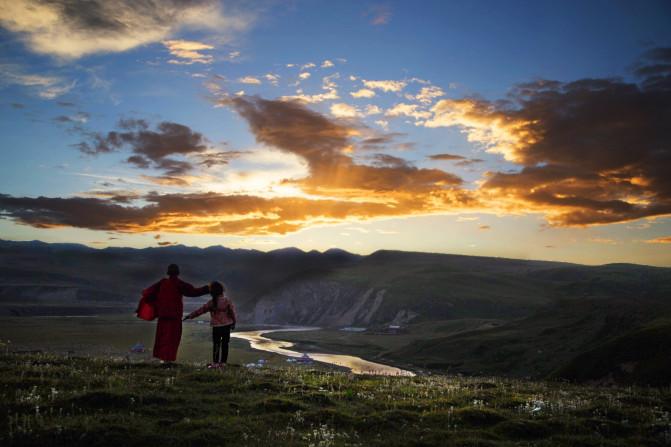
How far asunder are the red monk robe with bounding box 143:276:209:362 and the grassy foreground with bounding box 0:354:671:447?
1.81 m

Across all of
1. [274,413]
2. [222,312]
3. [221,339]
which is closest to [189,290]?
[222,312]

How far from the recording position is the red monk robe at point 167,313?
2131 cm

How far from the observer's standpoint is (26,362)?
761 inches

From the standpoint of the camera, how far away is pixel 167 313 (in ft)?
Answer: 69.7

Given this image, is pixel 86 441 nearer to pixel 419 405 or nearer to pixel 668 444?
pixel 419 405

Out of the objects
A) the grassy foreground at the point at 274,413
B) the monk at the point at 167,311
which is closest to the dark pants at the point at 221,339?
the monk at the point at 167,311

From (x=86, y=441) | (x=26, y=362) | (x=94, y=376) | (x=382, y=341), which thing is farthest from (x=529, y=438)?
(x=382, y=341)

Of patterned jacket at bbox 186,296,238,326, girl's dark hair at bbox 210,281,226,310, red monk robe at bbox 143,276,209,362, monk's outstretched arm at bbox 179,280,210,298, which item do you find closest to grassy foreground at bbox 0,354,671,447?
red monk robe at bbox 143,276,209,362

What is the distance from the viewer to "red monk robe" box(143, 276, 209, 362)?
69.9 feet

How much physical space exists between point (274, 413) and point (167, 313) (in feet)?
30.5

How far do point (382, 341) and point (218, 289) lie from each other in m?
109

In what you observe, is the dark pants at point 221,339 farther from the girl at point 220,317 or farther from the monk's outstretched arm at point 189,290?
the monk's outstretched arm at point 189,290

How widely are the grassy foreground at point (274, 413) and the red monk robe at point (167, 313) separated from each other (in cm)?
181

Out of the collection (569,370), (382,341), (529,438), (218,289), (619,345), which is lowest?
(382,341)
